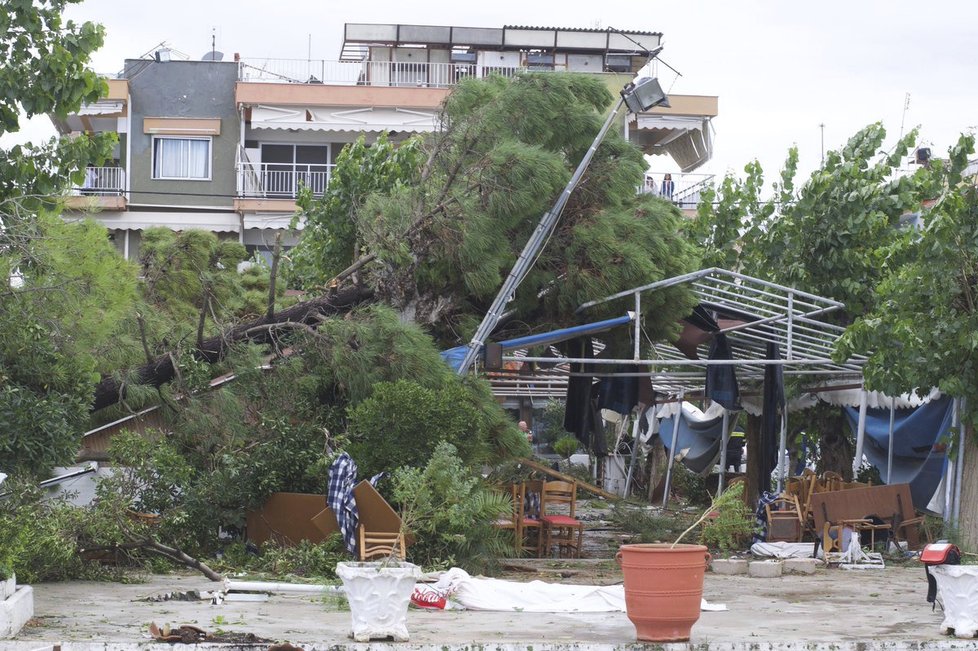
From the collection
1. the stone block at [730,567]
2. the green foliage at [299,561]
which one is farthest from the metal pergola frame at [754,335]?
the green foliage at [299,561]

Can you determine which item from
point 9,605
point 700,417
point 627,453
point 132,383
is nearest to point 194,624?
point 9,605

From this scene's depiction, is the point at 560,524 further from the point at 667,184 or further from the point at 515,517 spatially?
the point at 667,184

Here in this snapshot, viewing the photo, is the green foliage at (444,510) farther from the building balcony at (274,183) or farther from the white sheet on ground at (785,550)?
the building balcony at (274,183)

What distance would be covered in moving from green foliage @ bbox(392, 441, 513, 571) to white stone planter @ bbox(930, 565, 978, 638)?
14.6ft

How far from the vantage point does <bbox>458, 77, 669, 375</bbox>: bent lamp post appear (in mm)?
13555

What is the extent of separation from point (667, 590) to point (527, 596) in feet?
7.60

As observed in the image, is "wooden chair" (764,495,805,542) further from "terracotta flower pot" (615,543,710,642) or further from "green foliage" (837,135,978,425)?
"terracotta flower pot" (615,543,710,642)

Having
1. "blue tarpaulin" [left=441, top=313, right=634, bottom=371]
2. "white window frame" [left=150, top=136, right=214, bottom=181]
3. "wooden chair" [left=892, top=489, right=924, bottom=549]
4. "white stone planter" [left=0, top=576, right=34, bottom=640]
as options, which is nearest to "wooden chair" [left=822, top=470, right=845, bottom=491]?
"wooden chair" [left=892, top=489, right=924, bottom=549]

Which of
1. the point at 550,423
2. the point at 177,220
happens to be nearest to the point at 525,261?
the point at 177,220

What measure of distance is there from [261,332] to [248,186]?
16638 millimetres

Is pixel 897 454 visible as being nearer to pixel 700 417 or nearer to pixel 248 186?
pixel 700 417

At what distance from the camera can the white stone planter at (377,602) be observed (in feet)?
28.0

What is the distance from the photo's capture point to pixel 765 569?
13.2 meters

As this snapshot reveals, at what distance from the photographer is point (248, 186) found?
100ft
